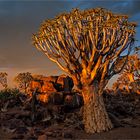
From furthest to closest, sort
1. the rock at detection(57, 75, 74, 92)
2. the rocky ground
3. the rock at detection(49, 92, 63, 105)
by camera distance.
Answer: the rock at detection(57, 75, 74, 92)
the rock at detection(49, 92, 63, 105)
the rocky ground

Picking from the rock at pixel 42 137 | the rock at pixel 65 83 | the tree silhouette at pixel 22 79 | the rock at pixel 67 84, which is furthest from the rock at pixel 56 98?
the tree silhouette at pixel 22 79

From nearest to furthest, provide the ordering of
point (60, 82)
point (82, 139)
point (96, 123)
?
point (82, 139), point (96, 123), point (60, 82)

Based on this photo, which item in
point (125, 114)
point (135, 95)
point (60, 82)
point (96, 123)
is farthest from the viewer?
point (135, 95)

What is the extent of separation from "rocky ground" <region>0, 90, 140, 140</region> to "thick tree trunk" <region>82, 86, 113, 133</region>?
404mm

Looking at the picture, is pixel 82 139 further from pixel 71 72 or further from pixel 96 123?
pixel 71 72

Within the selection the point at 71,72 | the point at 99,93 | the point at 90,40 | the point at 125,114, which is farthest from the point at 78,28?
the point at 125,114

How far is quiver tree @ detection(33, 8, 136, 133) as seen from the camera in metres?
14.8

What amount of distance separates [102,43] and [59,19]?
8.47 feet

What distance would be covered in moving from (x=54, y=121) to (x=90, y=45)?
4.86 meters

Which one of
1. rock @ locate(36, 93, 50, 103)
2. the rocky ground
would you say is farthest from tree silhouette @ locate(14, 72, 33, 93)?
rock @ locate(36, 93, 50, 103)

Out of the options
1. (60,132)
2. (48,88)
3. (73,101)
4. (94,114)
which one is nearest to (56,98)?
(73,101)

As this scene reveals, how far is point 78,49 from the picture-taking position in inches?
602

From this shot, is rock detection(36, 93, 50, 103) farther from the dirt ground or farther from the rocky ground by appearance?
the dirt ground

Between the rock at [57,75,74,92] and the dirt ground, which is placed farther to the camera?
the rock at [57,75,74,92]
